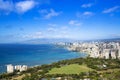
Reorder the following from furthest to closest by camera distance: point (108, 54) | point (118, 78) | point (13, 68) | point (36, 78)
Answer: point (108, 54)
point (13, 68)
point (36, 78)
point (118, 78)

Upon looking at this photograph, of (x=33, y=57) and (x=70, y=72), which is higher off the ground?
(x=33, y=57)

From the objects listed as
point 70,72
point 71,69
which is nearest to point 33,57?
point 71,69

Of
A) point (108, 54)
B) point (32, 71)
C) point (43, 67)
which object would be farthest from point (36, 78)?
point (108, 54)

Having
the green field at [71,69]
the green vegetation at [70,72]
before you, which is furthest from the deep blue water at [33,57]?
the green field at [71,69]

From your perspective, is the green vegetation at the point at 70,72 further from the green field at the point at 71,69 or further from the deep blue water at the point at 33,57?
the deep blue water at the point at 33,57

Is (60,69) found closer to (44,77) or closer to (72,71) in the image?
(72,71)

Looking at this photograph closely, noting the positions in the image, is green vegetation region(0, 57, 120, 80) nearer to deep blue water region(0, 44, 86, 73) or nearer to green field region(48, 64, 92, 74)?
green field region(48, 64, 92, 74)

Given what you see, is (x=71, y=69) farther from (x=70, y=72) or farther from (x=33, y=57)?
(x=33, y=57)

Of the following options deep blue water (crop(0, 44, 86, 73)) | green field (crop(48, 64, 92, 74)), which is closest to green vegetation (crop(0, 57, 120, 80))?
green field (crop(48, 64, 92, 74))
